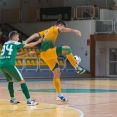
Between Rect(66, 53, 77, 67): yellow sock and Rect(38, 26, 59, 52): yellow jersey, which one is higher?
Rect(38, 26, 59, 52): yellow jersey

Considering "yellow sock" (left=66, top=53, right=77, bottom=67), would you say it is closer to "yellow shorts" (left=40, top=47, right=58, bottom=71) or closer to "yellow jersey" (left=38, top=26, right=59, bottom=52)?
"yellow shorts" (left=40, top=47, right=58, bottom=71)

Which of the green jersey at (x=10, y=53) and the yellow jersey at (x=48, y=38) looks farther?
the yellow jersey at (x=48, y=38)

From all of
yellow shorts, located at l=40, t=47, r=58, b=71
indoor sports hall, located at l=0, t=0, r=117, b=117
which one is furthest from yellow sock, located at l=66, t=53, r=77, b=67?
indoor sports hall, located at l=0, t=0, r=117, b=117

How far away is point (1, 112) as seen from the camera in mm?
10406

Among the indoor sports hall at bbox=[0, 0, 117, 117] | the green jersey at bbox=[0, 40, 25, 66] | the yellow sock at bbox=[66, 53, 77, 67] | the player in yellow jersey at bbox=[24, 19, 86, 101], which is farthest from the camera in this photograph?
the indoor sports hall at bbox=[0, 0, 117, 117]

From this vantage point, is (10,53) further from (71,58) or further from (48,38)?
(71,58)

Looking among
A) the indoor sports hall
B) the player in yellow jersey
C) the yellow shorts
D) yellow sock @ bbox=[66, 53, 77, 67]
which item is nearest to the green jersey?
the player in yellow jersey

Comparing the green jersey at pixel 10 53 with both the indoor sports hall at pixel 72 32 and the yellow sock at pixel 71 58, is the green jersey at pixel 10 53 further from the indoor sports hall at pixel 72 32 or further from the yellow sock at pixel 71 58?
the indoor sports hall at pixel 72 32

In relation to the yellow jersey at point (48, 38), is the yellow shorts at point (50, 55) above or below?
below

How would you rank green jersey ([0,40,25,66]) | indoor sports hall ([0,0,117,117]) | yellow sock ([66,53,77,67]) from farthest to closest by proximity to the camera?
indoor sports hall ([0,0,117,117]), yellow sock ([66,53,77,67]), green jersey ([0,40,25,66])

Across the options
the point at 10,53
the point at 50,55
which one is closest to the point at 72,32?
the point at 50,55

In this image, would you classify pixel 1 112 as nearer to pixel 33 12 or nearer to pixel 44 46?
pixel 44 46

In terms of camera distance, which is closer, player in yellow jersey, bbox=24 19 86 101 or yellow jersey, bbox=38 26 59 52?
player in yellow jersey, bbox=24 19 86 101

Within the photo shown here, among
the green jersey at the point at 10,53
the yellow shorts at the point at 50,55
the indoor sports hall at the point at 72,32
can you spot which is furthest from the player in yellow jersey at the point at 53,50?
the indoor sports hall at the point at 72,32
